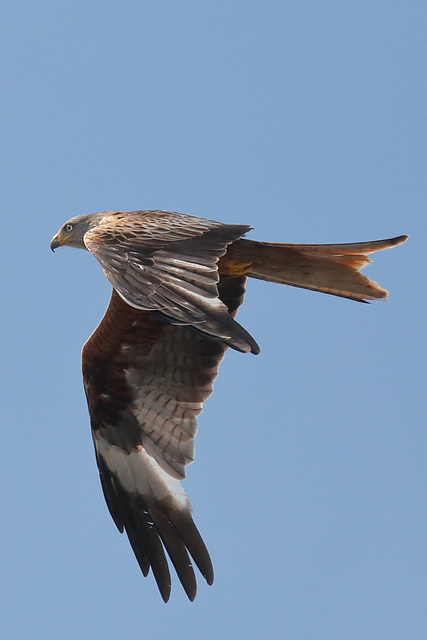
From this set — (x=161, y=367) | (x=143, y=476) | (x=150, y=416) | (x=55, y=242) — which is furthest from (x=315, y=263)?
(x=55, y=242)

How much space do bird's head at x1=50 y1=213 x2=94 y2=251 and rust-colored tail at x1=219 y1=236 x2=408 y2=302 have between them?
1565 mm

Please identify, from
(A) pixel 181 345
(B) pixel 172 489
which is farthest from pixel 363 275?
(B) pixel 172 489

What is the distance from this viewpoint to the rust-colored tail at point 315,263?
8727 millimetres

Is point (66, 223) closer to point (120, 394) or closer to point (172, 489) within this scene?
point (120, 394)

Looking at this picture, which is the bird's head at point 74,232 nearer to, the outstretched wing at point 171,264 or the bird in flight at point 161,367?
the bird in flight at point 161,367

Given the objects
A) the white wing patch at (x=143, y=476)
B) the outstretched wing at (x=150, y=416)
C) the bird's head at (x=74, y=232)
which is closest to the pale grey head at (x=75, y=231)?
the bird's head at (x=74, y=232)

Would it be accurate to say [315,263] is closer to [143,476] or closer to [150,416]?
[150,416]

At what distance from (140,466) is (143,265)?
2744 millimetres

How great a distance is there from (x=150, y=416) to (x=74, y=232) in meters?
A: 1.74

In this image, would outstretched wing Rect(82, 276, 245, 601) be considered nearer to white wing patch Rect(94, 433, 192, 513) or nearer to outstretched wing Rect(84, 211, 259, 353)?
white wing patch Rect(94, 433, 192, 513)

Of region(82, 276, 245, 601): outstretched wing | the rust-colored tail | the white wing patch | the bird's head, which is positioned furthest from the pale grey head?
the white wing patch

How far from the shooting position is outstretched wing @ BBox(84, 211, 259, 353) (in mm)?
6855

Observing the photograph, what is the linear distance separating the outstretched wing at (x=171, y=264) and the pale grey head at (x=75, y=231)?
1.17 m

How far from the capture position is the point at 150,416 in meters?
9.76
